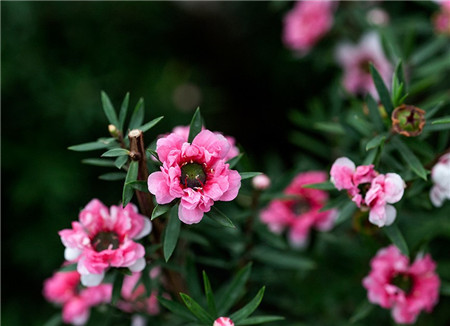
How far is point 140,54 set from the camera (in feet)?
7.62

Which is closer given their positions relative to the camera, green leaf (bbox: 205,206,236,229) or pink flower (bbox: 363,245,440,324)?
green leaf (bbox: 205,206,236,229)

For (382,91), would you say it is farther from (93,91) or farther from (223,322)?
(93,91)

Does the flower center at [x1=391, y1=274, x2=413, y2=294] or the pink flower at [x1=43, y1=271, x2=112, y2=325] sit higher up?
the flower center at [x1=391, y1=274, x2=413, y2=294]

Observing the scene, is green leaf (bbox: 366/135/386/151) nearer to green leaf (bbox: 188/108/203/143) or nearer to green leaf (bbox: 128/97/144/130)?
green leaf (bbox: 188/108/203/143)

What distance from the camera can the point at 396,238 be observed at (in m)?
0.99

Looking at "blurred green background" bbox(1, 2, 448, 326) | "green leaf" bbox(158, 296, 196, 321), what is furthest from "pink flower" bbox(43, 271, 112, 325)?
"blurred green background" bbox(1, 2, 448, 326)

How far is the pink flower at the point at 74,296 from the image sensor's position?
1240 millimetres

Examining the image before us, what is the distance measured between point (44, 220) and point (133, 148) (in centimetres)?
128

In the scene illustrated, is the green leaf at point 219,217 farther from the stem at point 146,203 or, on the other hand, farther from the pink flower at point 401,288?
the pink flower at point 401,288

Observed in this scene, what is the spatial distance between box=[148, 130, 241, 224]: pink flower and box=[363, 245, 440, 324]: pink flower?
432 mm

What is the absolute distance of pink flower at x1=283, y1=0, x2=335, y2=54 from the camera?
1.64m

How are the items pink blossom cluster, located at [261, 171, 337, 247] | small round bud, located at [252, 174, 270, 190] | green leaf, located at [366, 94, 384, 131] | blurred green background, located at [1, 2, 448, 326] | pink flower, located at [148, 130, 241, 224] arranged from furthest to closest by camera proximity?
blurred green background, located at [1, 2, 448, 326]
pink blossom cluster, located at [261, 171, 337, 247]
small round bud, located at [252, 174, 270, 190]
green leaf, located at [366, 94, 384, 131]
pink flower, located at [148, 130, 241, 224]

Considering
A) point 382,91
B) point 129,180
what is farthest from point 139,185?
point 382,91

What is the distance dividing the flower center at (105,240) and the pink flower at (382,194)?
0.47 metres
